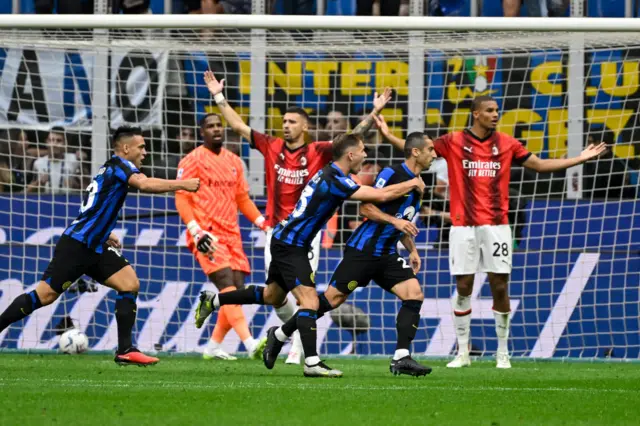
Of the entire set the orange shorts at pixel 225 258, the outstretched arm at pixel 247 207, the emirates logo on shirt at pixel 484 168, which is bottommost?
the orange shorts at pixel 225 258

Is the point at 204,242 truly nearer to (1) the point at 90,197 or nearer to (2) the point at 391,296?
(1) the point at 90,197

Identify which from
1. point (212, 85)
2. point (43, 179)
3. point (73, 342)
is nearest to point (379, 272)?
point (212, 85)

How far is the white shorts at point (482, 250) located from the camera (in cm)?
1152

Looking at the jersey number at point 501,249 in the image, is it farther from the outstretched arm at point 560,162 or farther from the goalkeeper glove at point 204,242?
the goalkeeper glove at point 204,242

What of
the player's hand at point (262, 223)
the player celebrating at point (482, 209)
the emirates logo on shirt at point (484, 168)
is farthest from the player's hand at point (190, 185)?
the emirates logo on shirt at point (484, 168)

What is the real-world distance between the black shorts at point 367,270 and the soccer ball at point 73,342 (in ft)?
11.6

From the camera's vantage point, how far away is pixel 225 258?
12188 millimetres

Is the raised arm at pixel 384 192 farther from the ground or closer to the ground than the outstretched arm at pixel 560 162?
closer to the ground

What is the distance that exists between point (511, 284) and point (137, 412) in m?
7.20

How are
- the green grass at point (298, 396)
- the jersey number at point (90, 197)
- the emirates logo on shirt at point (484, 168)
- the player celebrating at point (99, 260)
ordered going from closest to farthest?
the green grass at point (298, 396) < the player celebrating at point (99, 260) < the jersey number at point (90, 197) < the emirates logo on shirt at point (484, 168)

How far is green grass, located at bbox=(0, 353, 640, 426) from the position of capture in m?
6.83

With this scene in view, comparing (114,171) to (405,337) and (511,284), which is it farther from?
(511,284)

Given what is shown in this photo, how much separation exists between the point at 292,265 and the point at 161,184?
118 cm

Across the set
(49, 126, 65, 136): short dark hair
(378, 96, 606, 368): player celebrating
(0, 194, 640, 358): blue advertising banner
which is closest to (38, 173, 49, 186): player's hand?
(0, 194, 640, 358): blue advertising banner
